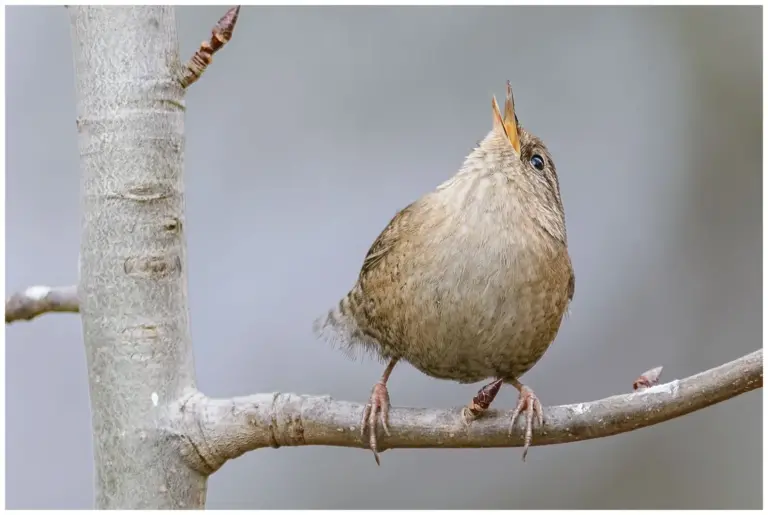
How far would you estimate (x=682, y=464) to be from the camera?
14.9 feet

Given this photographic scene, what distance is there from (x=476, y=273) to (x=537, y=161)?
1.53ft

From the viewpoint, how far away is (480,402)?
6.27 feet

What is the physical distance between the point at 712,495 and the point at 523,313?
256 cm

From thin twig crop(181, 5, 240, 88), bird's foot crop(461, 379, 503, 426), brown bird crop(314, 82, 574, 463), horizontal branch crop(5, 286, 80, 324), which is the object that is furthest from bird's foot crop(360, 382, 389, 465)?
thin twig crop(181, 5, 240, 88)

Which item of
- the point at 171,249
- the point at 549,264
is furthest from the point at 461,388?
the point at 171,249

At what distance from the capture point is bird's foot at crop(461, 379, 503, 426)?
1.90 m

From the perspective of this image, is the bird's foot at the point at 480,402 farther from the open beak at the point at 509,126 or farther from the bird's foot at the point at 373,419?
the open beak at the point at 509,126

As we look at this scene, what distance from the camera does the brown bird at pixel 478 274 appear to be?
2246 mm

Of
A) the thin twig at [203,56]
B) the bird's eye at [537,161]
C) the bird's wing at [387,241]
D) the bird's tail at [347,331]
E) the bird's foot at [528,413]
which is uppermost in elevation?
the thin twig at [203,56]

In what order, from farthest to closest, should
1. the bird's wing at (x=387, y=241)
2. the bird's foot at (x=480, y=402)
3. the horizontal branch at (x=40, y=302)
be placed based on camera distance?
1. the bird's wing at (x=387, y=241)
2. the horizontal branch at (x=40, y=302)
3. the bird's foot at (x=480, y=402)

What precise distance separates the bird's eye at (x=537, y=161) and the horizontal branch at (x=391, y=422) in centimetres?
74

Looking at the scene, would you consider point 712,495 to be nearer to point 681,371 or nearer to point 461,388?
point 681,371

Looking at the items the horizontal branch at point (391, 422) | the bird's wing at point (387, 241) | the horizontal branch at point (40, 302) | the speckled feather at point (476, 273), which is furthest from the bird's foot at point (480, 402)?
the horizontal branch at point (40, 302)

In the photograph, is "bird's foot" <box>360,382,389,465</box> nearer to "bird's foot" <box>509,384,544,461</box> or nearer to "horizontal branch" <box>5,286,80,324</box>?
"bird's foot" <box>509,384,544,461</box>
